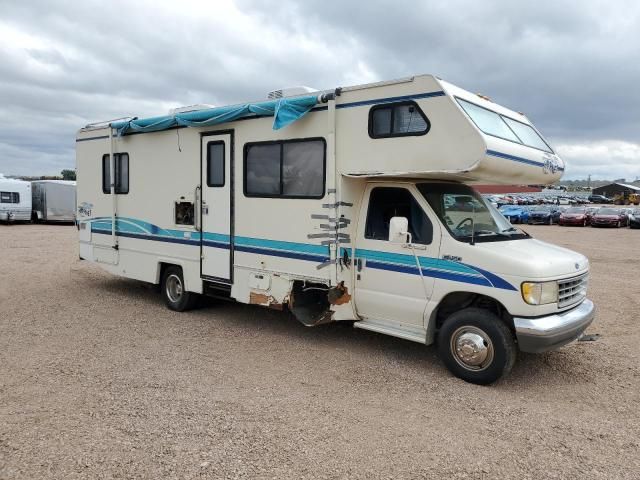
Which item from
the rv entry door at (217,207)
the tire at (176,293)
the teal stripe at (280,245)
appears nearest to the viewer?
the teal stripe at (280,245)

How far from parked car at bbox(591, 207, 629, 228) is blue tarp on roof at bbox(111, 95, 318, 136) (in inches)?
1265

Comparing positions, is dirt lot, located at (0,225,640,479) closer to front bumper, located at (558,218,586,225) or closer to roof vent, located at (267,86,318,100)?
roof vent, located at (267,86,318,100)

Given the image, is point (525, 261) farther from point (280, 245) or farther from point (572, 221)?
point (572, 221)

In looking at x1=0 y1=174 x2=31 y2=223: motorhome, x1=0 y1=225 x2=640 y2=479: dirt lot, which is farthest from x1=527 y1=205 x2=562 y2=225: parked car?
x1=0 y1=174 x2=31 y2=223: motorhome

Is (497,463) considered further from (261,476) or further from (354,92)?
(354,92)

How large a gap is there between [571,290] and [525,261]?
0.89m

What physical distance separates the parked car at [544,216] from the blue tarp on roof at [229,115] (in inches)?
1296

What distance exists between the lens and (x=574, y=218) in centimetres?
3450

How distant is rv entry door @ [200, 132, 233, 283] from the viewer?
24.7 ft

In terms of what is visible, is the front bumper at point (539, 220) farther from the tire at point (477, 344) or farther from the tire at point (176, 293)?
the tire at point (477, 344)

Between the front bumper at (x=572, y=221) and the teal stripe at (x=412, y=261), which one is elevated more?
the teal stripe at (x=412, y=261)

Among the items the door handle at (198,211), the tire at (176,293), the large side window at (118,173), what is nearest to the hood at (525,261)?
the door handle at (198,211)

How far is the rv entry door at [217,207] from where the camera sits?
7516 mm

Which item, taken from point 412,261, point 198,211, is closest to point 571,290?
point 412,261
